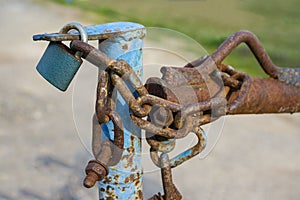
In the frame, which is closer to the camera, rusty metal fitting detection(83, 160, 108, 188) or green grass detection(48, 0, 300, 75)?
rusty metal fitting detection(83, 160, 108, 188)

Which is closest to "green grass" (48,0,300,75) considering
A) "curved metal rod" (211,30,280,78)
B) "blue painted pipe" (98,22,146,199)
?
"curved metal rod" (211,30,280,78)

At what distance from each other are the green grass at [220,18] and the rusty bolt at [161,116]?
4.74 metres

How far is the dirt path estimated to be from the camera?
2.78m

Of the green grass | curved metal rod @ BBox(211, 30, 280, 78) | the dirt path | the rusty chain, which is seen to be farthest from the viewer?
the green grass

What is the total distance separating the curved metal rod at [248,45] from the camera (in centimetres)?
111

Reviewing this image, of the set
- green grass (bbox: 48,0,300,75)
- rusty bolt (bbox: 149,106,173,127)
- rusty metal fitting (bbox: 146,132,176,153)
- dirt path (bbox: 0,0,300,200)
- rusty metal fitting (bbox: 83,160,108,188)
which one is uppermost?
rusty bolt (bbox: 149,106,173,127)

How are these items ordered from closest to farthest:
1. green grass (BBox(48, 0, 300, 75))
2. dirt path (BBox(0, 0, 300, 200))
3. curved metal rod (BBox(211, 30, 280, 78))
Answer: curved metal rod (BBox(211, 30, 280, 78)) < dirt path (BBox(0, 0, 300, 200)) < green grass (BBox(48, 0, 300, 75))

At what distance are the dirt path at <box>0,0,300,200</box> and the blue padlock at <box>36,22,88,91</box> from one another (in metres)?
1.70

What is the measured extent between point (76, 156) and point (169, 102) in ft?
7.18

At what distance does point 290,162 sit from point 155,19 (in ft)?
13.6

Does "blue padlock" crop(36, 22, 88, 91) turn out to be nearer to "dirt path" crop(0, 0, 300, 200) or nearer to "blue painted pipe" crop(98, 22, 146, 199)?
"blue painted pipe" crop(98, 22, 146, 199)

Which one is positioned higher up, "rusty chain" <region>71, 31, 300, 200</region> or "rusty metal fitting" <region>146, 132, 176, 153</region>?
"rusty chain" <region>71, 31, 300, 200</region>

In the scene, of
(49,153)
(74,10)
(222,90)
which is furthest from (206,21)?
(222,90)

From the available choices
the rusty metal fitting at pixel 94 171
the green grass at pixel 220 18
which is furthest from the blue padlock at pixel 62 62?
the green grass at pixel 220 18
